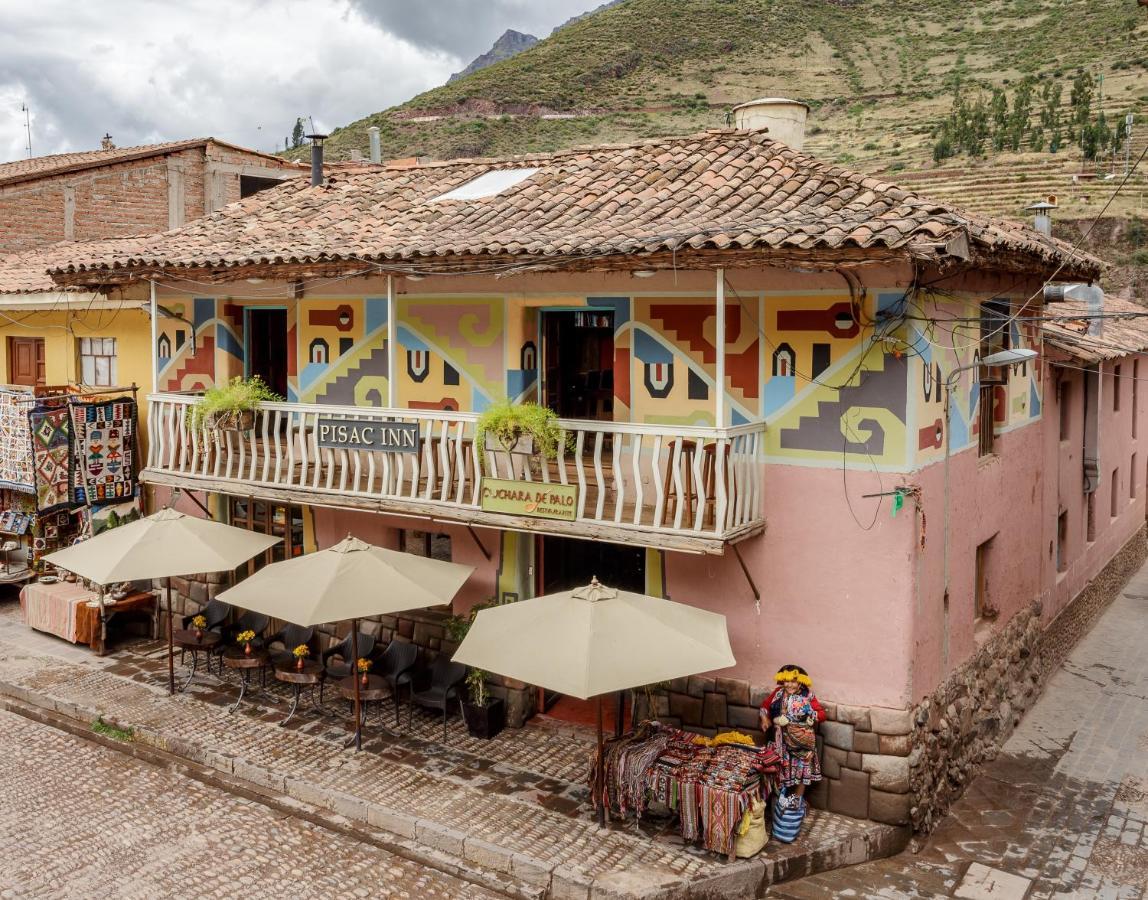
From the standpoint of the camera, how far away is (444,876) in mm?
8219

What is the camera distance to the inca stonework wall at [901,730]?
29.1 ft

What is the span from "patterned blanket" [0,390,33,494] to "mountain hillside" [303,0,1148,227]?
3483 centimetres

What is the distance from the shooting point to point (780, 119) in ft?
40.7

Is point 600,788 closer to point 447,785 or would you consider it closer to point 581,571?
point 447,785

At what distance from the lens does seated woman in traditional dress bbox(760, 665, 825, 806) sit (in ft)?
28.5

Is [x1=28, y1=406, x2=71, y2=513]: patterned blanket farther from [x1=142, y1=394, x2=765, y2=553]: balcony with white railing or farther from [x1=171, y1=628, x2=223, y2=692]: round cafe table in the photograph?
[x1=171, y1=628, x2=223, y2=692]: round cafe table

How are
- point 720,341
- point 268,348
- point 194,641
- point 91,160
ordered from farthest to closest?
point 91,160, point 268,348, point 194,641, point 720,341

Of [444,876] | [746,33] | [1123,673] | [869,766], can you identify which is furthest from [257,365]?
[746,33]

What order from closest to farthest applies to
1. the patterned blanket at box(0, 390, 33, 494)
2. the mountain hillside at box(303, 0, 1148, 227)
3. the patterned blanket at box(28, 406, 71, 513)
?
the patterned blanket at box(28, 406, 71, 513), the patterned blanket at box(0, 390, 33, 494), the mountain hillside at box(303, 0, 1148, 227)

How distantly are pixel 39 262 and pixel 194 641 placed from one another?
835 centimetres

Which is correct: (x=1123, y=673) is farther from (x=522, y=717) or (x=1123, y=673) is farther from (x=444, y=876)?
(x=444, y=876)

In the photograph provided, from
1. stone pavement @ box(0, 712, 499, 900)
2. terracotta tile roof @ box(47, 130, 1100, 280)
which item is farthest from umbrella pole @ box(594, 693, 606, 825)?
terracotta tile roof @ box(47, 130, 1100, 280)

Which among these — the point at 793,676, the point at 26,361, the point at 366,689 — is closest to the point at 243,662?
the point at 366,689

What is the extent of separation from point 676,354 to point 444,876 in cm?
499
